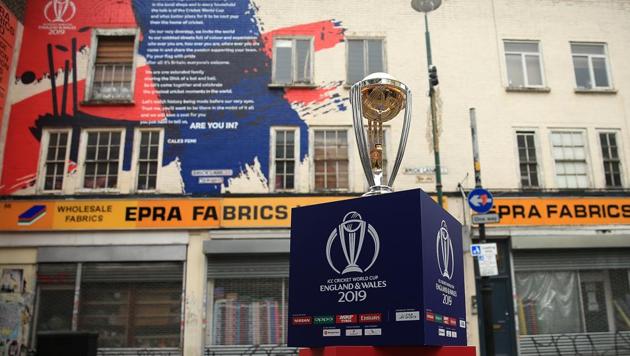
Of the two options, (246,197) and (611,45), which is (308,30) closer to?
(246,197)

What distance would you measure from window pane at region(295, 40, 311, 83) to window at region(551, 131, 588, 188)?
7162 mm

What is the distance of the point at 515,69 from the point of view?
1605 cm

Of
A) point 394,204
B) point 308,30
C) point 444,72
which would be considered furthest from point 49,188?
point 394,204

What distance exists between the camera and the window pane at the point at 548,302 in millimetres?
14266

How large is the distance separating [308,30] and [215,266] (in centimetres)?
718

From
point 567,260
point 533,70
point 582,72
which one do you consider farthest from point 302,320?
point 582,72

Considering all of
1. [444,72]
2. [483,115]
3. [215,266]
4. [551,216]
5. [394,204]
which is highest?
[444,72]

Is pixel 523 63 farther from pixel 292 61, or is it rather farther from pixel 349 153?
pixel 292 61

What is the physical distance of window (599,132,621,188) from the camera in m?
15.3

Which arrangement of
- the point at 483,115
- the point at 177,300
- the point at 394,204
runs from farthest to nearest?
the point at 483,115 → the point at 177,300 → the point at 394,204

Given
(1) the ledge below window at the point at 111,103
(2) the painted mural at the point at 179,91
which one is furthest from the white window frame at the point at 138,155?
(1) the ledge below window at the point at 111,103

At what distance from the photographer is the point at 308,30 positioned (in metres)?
15.9

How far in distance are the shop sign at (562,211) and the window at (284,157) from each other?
545cm

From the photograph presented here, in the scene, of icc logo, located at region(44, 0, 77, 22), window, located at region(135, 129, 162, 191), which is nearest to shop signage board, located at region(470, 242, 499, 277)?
window, located at region(135, 129, 162, 191)
